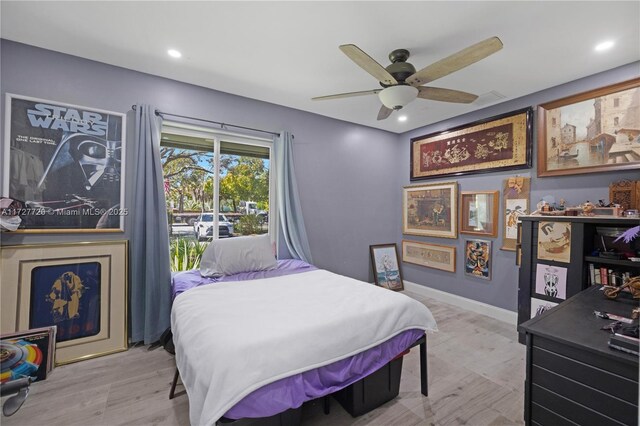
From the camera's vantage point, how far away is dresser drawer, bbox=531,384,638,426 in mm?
1061

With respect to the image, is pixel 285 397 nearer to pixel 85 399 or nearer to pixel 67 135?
pixel 85 399

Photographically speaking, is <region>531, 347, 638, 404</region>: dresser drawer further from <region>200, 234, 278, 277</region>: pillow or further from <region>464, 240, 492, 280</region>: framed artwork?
<region>464, 240, 492, 280</region>: framed artwork

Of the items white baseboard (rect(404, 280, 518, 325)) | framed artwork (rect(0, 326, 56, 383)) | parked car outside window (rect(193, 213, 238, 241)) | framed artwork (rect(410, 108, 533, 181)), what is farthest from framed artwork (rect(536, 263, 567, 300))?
framed artwork (rect(0, 326, 56, 383))

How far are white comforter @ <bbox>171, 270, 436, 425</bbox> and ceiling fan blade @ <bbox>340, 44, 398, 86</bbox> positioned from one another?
5.28 feet

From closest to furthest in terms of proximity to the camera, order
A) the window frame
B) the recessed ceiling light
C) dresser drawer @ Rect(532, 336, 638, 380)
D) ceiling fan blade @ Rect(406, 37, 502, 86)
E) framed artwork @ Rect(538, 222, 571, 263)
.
→ dresser drawer @ Rect(532, 336, 638, 380) → ceiling fan blade @ Rect(406, 37, 502, 86) → the recessed ceiling light → framed artwork @ Rect(538, 222, 571, 263) → the window frame

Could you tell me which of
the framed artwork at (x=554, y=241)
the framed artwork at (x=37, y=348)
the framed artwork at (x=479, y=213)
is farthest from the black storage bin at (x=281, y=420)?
the framed artwork at (x=479, y=213)

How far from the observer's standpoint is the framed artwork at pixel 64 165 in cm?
229

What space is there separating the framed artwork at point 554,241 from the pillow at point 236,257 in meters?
2.70

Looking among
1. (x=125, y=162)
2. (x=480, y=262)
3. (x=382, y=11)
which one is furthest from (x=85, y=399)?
(x=480, y=262)

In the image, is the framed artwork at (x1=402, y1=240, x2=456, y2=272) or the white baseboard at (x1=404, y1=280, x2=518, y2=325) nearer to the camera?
the white baseboard at (x1=404, y1=280, x2=518, y2=325)

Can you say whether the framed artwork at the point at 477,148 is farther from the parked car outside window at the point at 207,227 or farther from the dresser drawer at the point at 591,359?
the parked car outside window at the point at 207,227

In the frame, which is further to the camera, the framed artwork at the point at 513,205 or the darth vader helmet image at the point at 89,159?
the framed artwork at the point at 513,205

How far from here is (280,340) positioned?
1.38m

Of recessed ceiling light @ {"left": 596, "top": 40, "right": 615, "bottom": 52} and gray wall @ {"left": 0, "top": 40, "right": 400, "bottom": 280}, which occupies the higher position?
recessed ceiling light @ {"left": 596, "top": 40, "right": 615, "bottom": 52}
